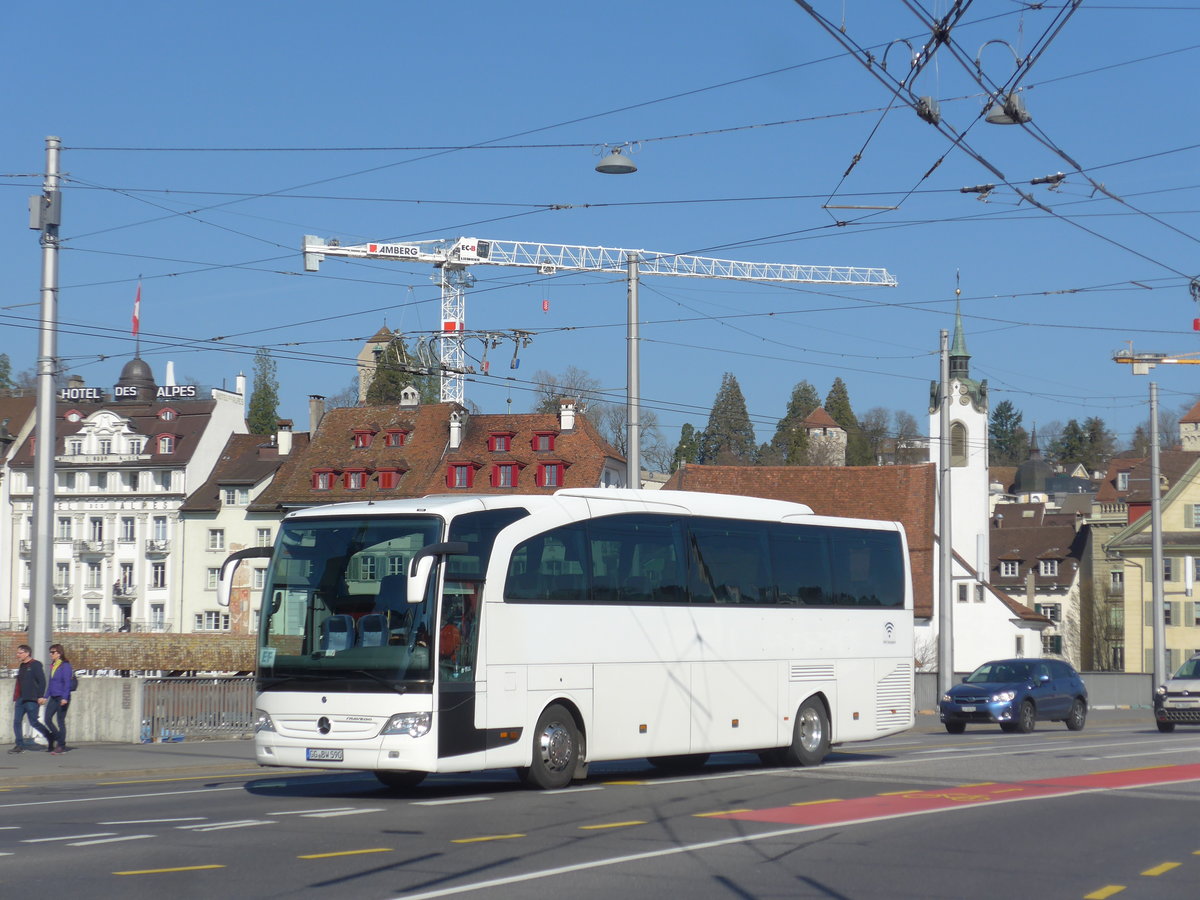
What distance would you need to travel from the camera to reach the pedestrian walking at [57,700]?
2248cm

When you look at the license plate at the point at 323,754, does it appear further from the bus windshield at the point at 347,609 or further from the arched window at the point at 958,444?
the arched window at the point at 958,444

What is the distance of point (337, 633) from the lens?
16.5 metres

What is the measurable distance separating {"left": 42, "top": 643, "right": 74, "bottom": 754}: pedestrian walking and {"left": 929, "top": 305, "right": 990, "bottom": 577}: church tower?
6900 centimetres

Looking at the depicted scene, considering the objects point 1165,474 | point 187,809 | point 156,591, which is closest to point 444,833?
point 187,809

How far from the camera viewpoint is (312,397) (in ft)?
295

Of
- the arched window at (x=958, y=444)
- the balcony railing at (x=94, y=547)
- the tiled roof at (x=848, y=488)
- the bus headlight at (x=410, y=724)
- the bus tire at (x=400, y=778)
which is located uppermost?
the arched window at (x=958, y=444)

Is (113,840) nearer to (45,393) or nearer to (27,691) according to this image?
(27,691)

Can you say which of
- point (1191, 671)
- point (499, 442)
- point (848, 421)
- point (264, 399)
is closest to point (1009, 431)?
point (848, 421)

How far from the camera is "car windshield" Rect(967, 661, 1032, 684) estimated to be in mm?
34156

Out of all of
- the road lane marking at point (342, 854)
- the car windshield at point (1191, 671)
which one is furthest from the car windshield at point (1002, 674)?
the road lane marking at point (342, 854)

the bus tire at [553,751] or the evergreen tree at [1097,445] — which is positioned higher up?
the evergreen tree at [1097,445]

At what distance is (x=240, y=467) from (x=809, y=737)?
2730 inches

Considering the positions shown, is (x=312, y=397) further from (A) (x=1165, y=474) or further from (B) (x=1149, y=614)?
(A) (x=1165, y=474)

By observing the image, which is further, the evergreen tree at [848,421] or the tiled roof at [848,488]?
the evergreen tree at [848,421]
